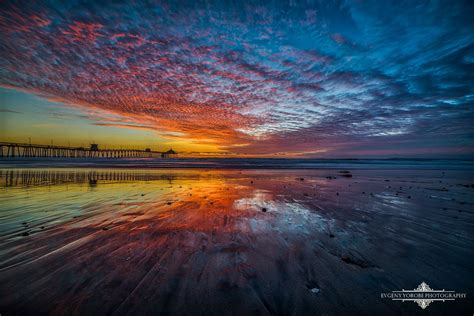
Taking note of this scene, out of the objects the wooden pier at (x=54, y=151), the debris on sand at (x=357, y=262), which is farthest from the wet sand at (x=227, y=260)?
the wooden pier at (x=54, y=151)

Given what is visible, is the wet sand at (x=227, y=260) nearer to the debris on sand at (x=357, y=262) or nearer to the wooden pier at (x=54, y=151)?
the debris on sand at (x=357, y=262)

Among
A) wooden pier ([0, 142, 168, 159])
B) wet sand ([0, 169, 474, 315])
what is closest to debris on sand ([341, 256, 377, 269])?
wet sand ([0, 169, 474, 315])

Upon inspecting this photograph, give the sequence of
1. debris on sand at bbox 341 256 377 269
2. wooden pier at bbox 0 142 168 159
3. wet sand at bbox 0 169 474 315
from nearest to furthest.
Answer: wet sand at bbox 0 169 474 315 < debris on sand at bbox 341 256 377 269 < wooden pier at bbox 0 142 168 159

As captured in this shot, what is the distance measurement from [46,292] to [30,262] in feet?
4.20

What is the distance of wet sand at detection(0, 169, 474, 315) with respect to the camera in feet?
8.05

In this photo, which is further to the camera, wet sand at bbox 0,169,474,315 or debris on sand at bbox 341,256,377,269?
debris on sand at bbox 341,256,377,269

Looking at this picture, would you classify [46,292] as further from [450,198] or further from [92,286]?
[450,198]

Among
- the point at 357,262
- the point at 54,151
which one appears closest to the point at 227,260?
the point at 357,262

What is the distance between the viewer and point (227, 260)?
3.48m

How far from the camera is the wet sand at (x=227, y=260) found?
8.05ft

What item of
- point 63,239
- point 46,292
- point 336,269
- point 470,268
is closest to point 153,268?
point 46,292

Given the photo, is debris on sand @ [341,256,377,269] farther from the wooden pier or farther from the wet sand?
the wooden pier

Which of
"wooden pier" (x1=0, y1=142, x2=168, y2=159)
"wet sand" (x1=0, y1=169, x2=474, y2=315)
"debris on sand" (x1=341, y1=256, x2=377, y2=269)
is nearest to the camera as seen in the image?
"wet sand" (x1=0, y1=169, x2=474, y2=315)

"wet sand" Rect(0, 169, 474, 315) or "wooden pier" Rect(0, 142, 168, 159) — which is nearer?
"wet sand" Rect(0, 169, 474, 315)
